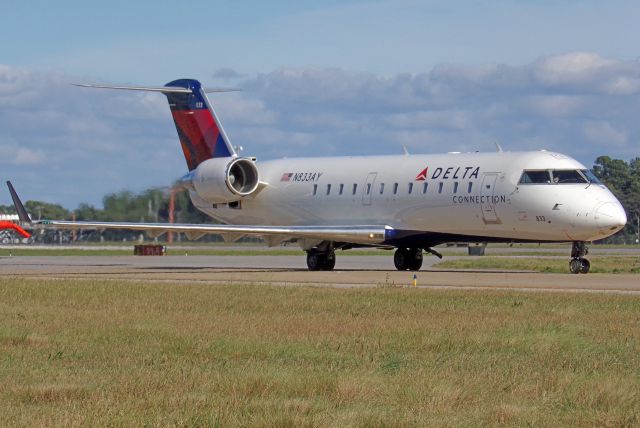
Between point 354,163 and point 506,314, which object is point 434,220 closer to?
point 354,163

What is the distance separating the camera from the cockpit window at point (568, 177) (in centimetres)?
3181

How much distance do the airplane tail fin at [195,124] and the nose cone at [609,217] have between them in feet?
46.1

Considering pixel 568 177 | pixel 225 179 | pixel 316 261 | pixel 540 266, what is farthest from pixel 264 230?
pixel 540 266

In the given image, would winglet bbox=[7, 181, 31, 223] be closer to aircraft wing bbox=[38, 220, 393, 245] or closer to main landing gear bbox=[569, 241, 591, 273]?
aircraft wing bbox=[38, 220, 393, 245]

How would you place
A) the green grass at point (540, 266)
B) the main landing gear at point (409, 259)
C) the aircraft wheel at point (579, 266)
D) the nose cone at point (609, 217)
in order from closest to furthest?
the nose cone at point (609, 217) < the aircraft wheel at point (579, 266) < the main landing gear at point (409, 259) < the green grass at point (540, 266)

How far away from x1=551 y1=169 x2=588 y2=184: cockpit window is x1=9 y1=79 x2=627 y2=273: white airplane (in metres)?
0.03

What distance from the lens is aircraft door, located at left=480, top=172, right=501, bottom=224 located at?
32469mm

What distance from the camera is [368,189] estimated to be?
36.1m

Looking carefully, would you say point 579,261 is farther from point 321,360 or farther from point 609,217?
point 321,360

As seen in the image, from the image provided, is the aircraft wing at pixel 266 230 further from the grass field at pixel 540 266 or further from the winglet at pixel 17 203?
the grass field at pixel 540 266

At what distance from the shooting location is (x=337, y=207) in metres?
37.2

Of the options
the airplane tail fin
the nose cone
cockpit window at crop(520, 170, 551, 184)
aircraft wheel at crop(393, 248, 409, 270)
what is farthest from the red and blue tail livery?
the nose cone

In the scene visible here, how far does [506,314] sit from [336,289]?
252 inches

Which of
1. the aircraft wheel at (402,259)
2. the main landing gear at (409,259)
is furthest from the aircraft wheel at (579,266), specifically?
the aircraft wheel at (402,259)
